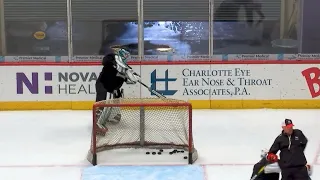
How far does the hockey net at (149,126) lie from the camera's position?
7.80 meters

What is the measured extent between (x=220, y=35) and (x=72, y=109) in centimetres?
295

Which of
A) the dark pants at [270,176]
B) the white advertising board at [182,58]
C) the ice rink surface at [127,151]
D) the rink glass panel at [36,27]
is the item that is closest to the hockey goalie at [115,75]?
the ice rink surface at [127,151]

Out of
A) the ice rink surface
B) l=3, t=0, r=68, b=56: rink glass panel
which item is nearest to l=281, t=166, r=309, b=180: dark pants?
the ice rink surface

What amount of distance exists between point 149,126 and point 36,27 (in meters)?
4.04

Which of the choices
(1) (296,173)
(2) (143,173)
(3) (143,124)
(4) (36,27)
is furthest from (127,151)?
(4) (36,27)

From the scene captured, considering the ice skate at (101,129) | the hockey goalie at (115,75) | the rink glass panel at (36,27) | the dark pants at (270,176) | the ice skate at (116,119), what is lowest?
the ice skate at (101,129)

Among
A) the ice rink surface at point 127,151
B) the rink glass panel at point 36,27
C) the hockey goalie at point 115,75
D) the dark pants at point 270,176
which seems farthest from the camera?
the rink glass panel at point 36,27

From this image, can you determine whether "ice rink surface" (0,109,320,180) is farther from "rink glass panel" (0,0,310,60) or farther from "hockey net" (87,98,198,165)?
"rink glass panel" (0,0,310,60)

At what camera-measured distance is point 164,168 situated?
7.43 meters

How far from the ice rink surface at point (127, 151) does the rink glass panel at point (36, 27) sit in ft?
3.76

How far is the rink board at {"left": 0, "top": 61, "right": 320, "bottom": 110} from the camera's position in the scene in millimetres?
10938

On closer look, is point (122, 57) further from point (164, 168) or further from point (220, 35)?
point (220, 35)

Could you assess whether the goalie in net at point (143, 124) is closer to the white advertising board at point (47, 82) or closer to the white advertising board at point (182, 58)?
the white advertising board at point (47, 82)

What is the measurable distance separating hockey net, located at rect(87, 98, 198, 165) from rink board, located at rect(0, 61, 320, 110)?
289cm
